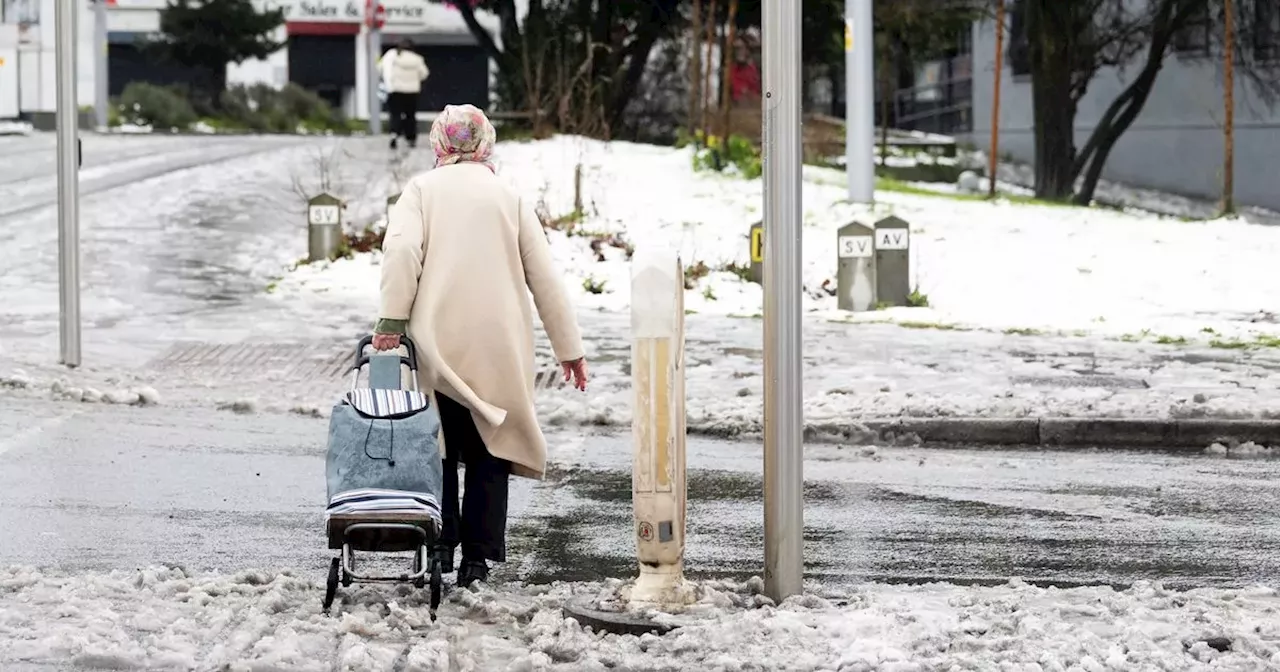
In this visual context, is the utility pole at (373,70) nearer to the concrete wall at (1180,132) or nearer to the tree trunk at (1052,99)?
the concrete wall at (1180,132)

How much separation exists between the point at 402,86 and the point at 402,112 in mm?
449

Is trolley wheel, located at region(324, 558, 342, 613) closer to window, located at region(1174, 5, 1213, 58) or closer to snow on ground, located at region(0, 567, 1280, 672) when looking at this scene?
snow on ground, located at region(0, 567, 1280, 672)

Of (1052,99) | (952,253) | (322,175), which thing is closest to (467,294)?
(952,253)

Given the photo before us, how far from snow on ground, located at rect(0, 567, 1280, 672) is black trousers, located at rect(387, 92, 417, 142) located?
22.8m

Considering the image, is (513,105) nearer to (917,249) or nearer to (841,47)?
(841,47)

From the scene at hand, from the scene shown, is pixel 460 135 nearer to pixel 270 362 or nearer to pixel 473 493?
pixel 473 493

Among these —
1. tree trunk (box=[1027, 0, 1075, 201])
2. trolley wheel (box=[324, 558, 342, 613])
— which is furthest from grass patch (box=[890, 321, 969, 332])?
tree trunk (box=[1027, 0, 1075, 201])

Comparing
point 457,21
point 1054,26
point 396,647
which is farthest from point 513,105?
point 396,647

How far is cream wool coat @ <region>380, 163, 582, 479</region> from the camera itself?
6.84 meters

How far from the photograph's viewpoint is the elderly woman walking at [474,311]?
6.85 m

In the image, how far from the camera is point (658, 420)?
6379 mm

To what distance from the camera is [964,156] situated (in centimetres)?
3741

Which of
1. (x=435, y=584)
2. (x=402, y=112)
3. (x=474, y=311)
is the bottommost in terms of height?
(x=435, y=584)

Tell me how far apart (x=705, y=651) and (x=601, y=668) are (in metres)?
0.34
